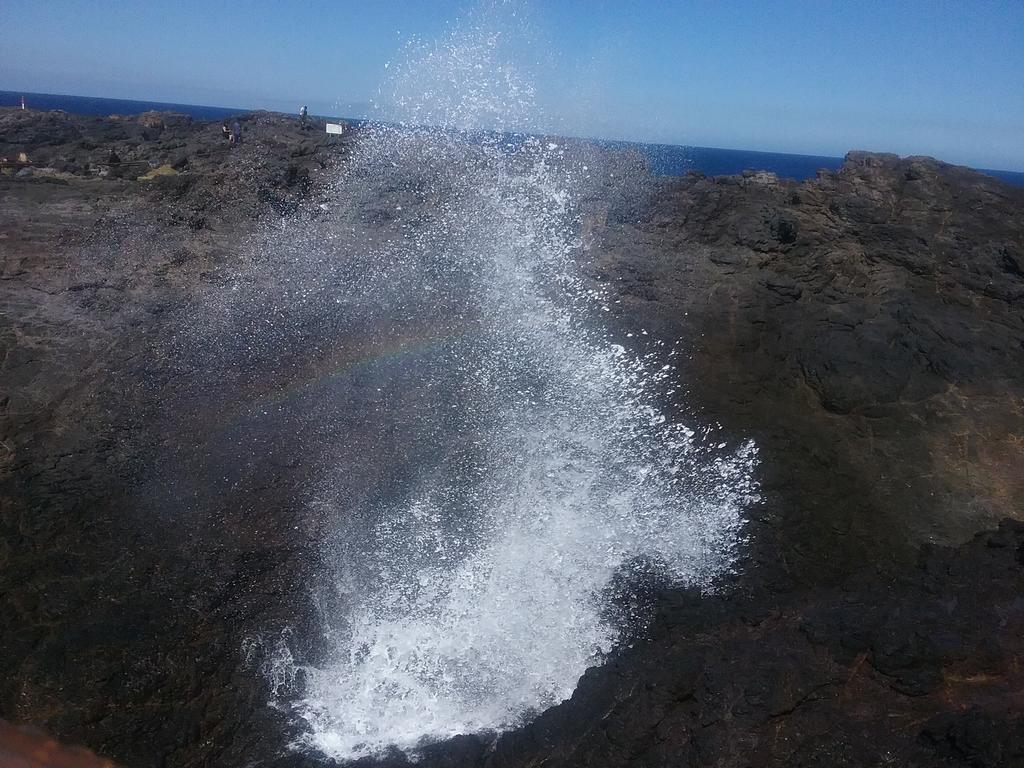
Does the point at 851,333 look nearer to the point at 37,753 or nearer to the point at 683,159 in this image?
the point at 37,753

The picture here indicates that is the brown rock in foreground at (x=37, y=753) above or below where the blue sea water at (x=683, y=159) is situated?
below

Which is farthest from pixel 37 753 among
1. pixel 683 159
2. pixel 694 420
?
pixel 683 159

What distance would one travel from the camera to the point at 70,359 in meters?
9.21

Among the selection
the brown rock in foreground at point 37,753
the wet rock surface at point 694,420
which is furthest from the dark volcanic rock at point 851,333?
the brown rock in foreground at point 37,753

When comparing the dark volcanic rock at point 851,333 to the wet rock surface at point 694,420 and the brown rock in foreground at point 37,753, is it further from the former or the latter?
the brown rock in foreground at point 37,753

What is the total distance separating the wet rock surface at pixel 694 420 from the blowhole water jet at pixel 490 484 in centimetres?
39

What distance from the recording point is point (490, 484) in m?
8.17

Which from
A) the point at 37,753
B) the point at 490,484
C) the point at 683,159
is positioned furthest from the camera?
the point at 683,159

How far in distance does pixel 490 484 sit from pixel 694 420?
8.61ft

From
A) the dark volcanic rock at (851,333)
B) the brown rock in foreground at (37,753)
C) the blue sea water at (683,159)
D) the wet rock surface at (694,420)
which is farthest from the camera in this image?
the blue sea water at (683,159)

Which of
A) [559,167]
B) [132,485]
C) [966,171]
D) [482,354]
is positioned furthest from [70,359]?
[966,171]

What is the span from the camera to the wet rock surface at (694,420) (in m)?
4.75

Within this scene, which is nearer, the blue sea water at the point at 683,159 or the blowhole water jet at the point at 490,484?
the blowhole water jet at the point at 490,484

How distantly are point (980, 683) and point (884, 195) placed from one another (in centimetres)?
818
